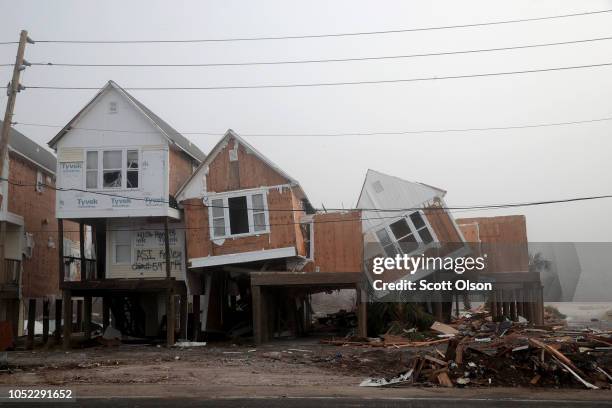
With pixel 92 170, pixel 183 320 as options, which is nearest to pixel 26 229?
pixel 92 170

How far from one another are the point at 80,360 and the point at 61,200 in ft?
29.7

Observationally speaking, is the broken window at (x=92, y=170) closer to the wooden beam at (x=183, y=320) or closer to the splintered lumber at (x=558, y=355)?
the wooden beam at (x=183, y=320)

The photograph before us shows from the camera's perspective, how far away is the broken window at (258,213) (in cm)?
2720

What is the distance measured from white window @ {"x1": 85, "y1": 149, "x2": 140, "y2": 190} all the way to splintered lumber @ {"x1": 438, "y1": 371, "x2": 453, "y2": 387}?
56.3ft

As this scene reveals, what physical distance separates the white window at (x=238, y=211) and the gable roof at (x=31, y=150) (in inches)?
419

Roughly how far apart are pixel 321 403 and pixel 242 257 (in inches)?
642

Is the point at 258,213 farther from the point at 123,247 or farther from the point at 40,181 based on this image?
the point at 40,181

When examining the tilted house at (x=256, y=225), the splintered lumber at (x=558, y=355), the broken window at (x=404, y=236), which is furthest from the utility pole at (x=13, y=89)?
the splintered lumber at (x=558, y=355)

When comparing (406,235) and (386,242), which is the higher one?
(406,235)

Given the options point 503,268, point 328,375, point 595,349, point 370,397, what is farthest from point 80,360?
point 503,268

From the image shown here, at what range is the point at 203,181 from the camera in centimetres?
2770

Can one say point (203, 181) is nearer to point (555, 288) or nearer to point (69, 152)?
Answer: point (69, 152)

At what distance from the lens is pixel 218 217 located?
27.5 m

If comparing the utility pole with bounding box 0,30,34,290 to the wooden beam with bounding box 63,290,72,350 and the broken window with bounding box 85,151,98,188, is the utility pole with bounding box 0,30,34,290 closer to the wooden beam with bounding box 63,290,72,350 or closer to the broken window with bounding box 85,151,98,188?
the broken window with bounding box 85,151,98,188
